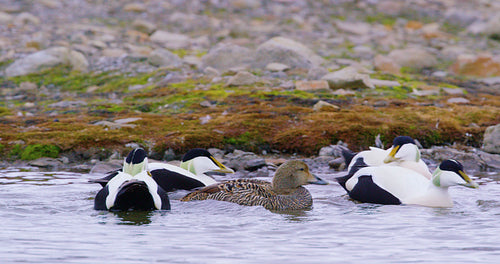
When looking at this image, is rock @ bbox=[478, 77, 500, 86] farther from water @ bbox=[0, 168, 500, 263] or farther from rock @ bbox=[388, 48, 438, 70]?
water @ bbox=[0, 168, 500, 263]

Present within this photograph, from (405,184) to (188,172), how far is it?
3.03 metres

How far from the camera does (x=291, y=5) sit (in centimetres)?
3309

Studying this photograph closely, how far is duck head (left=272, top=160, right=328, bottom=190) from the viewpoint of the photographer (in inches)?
371

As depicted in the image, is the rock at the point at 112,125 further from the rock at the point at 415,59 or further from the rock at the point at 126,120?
the rock at the point at 415,59

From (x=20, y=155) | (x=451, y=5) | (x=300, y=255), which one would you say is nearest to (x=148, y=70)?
(x=20, y=155)

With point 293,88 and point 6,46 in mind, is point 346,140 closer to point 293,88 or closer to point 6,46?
point 293,88

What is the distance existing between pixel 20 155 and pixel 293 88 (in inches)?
284

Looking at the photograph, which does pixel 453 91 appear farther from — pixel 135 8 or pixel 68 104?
pixel 135 8

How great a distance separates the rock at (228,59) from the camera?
20.8 meters

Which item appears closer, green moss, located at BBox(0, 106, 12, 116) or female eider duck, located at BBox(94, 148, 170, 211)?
female eider duck, located at BBox(94, 148, 170, 211)

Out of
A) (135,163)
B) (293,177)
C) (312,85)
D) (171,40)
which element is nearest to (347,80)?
(312,85)

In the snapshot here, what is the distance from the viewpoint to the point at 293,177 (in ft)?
31.0

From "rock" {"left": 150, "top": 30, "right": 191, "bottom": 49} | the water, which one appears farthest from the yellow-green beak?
"rock" {"left": 150, "top": 30, "right": 191, "bottom": 49}

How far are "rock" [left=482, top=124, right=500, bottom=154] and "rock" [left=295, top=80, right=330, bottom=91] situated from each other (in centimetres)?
482
